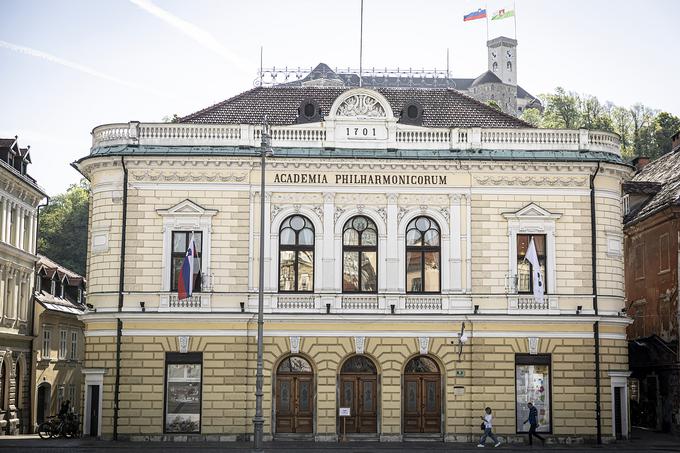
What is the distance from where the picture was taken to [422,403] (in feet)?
133

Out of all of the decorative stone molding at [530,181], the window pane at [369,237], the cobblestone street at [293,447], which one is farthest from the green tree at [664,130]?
the window pane at [369,237]

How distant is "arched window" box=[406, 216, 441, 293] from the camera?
41.2 m

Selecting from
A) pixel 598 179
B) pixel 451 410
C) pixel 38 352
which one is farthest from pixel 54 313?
pixel 598 179

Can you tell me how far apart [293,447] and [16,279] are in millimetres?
22160

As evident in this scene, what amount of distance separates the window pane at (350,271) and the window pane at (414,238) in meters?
2.23

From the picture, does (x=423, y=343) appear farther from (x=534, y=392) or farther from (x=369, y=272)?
(x=534, y=392)

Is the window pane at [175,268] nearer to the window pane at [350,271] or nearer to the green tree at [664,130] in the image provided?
the window pane at [350,271]

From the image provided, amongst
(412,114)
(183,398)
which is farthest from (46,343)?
(412,114)

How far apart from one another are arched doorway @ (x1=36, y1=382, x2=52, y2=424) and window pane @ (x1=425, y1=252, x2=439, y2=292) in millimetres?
25983

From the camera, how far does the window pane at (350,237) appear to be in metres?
41.4

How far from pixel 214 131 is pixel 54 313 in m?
21.4

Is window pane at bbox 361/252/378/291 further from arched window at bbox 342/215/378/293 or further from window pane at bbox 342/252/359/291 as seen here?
window pane at bbox 342/252/359/291

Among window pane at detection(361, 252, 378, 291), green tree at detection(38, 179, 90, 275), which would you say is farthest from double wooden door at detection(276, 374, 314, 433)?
green tree at detection(38, 179, 90, 275)

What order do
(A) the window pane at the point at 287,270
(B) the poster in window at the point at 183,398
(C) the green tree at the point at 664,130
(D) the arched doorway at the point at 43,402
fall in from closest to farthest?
1. (B) the poster in window at the point at 183,398
2. (A) the window pane at the point at 287,270
3. (D) the arched doorway at the point at 43,402
4. (C) the green tree at the point at 664,130
